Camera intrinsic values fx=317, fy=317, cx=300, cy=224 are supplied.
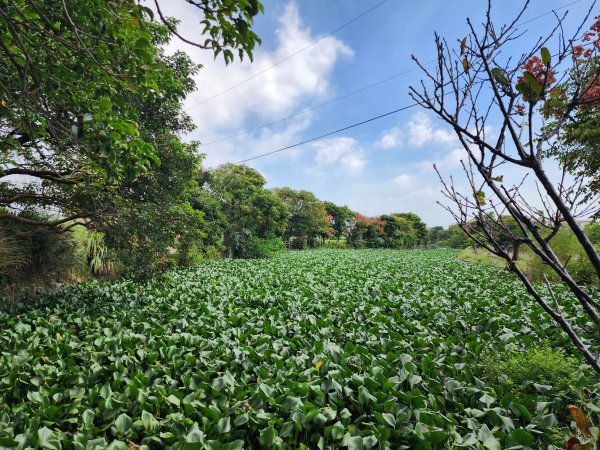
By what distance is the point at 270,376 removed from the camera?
2652mm

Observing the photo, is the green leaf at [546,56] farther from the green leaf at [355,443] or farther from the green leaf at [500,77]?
the green leaf at [355,443]

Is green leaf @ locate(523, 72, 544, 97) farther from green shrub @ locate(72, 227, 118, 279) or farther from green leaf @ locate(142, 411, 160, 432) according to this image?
green shrub @ locate(72, 227, 118, 279)

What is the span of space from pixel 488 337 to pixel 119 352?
3777 mm

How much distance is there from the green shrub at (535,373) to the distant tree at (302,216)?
2060 centimetres

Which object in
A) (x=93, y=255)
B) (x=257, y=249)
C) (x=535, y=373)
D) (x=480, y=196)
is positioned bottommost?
(x=535, y=373)

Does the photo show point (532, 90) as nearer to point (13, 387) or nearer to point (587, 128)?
point (13, 387)

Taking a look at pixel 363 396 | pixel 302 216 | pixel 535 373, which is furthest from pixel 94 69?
pixel 302 216

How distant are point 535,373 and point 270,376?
82.5 inches

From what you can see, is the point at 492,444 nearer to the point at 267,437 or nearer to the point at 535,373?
the point at 535,373

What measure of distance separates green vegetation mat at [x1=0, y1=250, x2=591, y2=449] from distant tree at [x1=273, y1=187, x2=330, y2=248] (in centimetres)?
1831

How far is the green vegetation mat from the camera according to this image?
194 cm

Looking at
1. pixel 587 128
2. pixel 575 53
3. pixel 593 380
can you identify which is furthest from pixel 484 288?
pixel 575 53

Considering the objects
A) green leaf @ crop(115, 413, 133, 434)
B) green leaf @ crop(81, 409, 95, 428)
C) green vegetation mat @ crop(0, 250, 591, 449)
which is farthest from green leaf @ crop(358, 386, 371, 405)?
green leaf @ crop(81, 409, 95, 428)

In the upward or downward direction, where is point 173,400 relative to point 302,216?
downward
